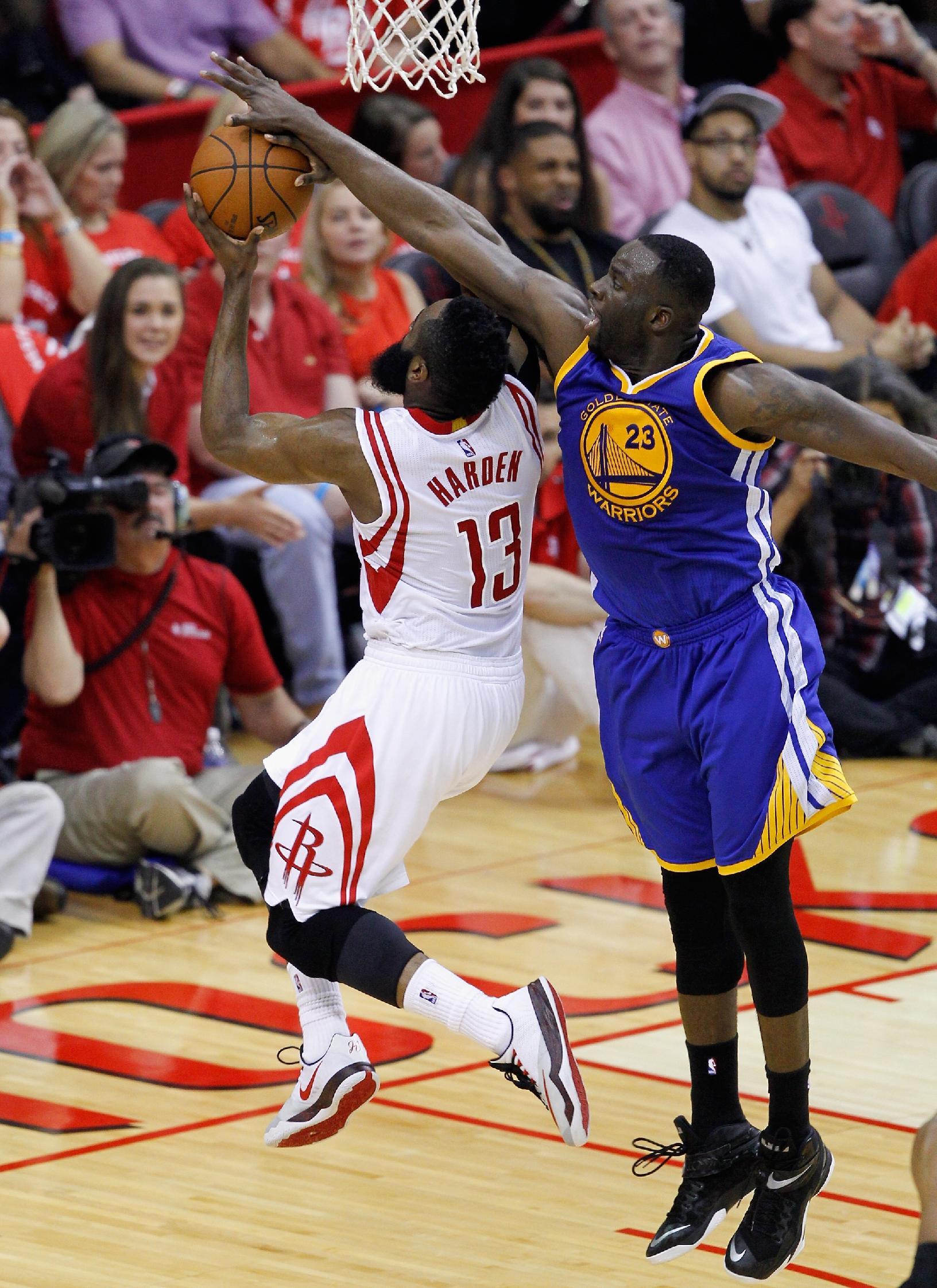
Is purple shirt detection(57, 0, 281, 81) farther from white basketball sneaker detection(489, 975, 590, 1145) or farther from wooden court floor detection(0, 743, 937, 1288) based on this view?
white basketball sneaker detection(489, 975, 590, 1145)

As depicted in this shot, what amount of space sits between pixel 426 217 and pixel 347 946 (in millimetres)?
1592

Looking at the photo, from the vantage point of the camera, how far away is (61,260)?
8.57m

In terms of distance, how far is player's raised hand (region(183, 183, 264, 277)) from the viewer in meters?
4.43

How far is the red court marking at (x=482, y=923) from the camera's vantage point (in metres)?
6.86

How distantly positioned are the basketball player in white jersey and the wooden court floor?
410 mm

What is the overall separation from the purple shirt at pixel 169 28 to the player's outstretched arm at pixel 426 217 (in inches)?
229

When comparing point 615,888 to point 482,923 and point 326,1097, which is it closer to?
point 482,923

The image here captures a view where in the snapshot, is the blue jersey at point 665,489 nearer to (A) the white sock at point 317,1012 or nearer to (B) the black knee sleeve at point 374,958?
(B) the black knee sleeve at point 374,958

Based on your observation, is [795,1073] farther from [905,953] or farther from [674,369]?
[905,953]

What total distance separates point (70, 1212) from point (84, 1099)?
79 centimetres

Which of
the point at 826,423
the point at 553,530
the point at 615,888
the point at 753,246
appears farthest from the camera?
the point at 753,246

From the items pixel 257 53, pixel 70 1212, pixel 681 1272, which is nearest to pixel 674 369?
pixel 681 1272

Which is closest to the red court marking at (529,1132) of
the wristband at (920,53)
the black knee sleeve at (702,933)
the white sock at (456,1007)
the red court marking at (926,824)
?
the black knee sleeve at (702,933)

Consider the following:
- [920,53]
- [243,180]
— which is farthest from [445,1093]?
[920,53]
